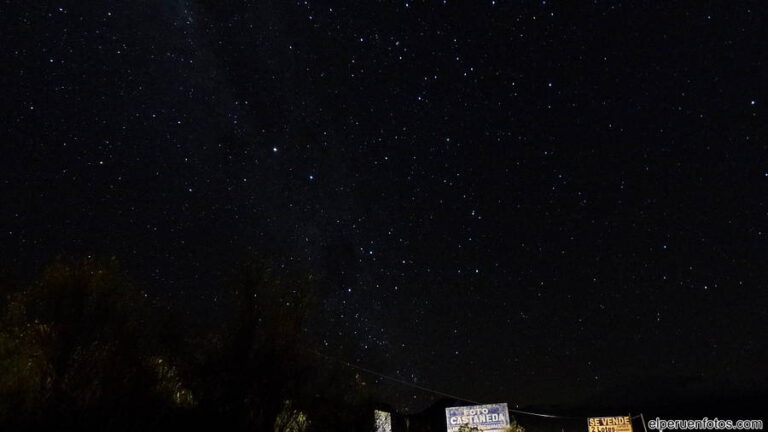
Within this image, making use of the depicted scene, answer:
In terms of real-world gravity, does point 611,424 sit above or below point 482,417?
below

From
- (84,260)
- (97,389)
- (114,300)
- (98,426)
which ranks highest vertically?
(84,260)

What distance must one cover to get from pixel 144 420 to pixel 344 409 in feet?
23.6

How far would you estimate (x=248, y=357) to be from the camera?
1355cm

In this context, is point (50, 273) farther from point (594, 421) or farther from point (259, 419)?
point (594, 421)

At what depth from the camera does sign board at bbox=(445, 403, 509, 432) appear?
91.1 ft

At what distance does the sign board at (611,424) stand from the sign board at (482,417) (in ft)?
27.6

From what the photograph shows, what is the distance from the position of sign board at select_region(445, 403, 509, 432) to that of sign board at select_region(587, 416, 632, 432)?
8.41m

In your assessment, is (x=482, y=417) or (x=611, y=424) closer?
(x=482, y=417)

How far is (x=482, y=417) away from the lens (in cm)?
2812

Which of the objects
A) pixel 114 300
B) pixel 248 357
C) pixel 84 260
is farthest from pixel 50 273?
pixel 248 357

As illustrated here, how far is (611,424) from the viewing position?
3222cm

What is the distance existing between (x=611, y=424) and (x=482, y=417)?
32.3ft

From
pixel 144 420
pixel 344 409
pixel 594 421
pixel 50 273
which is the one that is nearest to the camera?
pixel 144 420

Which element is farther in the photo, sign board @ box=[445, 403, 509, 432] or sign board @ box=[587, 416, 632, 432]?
sign board @ box=[587, 416, 632, 432]
